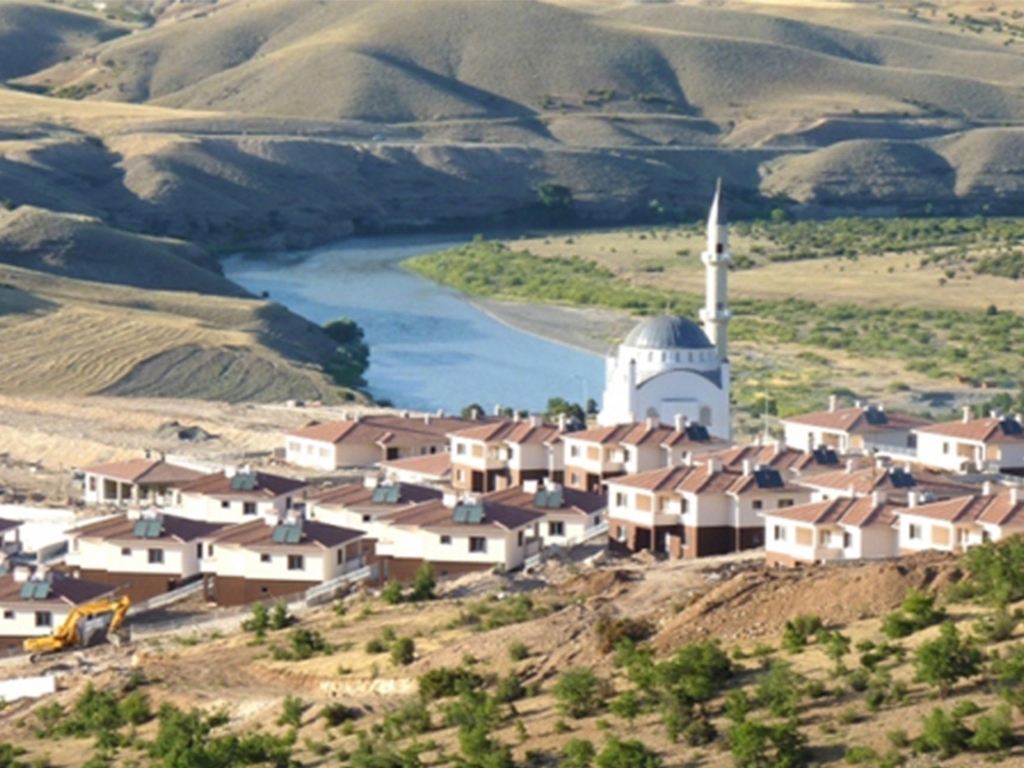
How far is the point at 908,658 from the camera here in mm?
27719

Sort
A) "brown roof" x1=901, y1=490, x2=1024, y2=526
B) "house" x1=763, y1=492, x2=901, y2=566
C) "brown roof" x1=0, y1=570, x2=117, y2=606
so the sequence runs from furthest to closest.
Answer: "brown roof" x1=0, y1=570, x2=117, y2=606, "house" x1=763, y1=492, x2=901, y2=566, "brown roof" x1=901, y1=490, x2=1024, y2=526

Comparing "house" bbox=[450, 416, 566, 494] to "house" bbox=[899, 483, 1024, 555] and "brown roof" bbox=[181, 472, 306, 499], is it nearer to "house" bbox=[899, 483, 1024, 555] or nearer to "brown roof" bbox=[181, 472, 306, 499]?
"brown roof" bbox=[181, 472, 306, 499]

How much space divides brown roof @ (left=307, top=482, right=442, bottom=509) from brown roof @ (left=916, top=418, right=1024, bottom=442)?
368 inches

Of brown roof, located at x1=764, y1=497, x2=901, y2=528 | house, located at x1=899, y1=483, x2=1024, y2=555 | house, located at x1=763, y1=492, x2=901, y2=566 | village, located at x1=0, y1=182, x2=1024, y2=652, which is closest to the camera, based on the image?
house, located at x1=899, y1=483, x2=1024, y2=555

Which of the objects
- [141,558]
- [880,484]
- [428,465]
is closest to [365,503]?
[141,558]

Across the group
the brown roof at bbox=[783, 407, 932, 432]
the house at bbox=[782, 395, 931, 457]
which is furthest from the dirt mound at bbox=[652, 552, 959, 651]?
the brown roof at bbox=[783, 407, 932, 432]

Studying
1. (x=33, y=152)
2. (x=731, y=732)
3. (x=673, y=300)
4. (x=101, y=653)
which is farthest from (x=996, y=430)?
(x=33, y=152)

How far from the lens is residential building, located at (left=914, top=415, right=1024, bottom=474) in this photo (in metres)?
51.1

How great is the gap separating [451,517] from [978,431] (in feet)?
37.0

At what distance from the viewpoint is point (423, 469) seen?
179 feet

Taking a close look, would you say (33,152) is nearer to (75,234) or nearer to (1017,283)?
(75,234)

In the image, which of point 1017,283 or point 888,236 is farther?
point 888,236

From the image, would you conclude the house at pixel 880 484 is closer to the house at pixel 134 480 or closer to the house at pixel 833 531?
the house at pixel 833 531

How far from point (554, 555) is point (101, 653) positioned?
8.38m
